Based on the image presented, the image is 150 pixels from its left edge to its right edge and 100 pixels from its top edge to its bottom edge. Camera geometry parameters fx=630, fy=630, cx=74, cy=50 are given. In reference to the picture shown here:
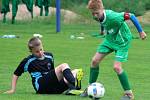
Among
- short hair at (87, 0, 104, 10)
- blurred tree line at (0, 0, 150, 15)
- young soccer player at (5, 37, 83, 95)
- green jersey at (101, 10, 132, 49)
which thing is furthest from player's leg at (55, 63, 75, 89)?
blurred tree line at (0, 0, 150, 15)

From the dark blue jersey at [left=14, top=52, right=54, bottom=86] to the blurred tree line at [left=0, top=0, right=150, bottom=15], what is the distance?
1229 inches

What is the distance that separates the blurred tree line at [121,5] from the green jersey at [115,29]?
31.3 m

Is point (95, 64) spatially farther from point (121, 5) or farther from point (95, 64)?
point (121, 5)

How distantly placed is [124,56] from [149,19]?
→ 3504cm

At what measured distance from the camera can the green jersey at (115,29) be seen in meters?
9.89

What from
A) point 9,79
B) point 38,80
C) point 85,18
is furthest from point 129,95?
point 85,18

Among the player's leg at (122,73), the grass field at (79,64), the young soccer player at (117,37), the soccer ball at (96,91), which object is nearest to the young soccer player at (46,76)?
the grass field at (79,64)

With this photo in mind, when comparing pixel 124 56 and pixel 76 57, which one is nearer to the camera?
pixel 124 56

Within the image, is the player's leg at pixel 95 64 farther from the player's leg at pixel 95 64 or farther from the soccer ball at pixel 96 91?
the soccer ball at pixel 96 91

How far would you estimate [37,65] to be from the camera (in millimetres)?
10125

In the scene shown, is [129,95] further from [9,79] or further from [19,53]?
[19,53]

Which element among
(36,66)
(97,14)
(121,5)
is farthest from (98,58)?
(121,5)

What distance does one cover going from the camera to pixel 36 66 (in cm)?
1013

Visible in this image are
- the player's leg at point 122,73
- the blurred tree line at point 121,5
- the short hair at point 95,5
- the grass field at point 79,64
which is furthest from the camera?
the blurred tree line at point 121,5
